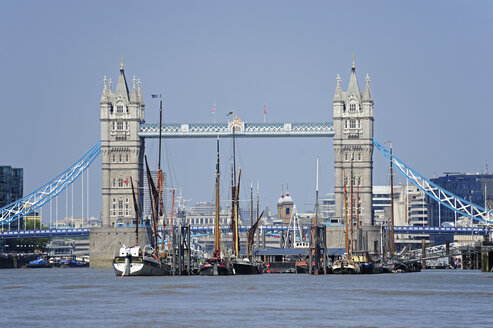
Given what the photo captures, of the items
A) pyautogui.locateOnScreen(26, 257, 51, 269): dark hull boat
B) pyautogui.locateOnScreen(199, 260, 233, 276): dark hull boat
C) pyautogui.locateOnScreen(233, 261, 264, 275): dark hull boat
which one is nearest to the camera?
pyautogui.locateOnScreen(199, 260, 233, 276): dark hull boat

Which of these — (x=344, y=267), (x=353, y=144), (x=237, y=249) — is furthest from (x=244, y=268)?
(x=353, y=144)

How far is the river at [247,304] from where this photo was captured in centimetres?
6241

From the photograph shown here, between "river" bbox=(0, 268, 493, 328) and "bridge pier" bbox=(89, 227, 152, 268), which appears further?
"bridge pier" bbox=(89, 227, 152, 268)

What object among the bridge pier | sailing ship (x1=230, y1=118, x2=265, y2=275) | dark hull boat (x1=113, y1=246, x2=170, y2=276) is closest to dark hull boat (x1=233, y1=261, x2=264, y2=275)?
sailing ship (x1=230, y1=118, x2=265, y2=275)

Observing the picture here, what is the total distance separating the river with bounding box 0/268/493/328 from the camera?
6241 cm

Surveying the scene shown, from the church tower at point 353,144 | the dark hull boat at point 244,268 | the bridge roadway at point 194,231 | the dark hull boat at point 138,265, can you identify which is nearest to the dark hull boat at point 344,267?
the dark hull boat at point 244,268

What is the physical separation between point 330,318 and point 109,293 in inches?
971

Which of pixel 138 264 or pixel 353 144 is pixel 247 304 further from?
pixel 353 144

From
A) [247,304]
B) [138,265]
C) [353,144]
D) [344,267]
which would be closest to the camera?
[247,304]

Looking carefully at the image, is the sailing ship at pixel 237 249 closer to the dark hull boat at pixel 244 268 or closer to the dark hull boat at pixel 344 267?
the dark hull boat at pixel 244 268

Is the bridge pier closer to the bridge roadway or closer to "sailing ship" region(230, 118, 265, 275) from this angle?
the bridge roadway

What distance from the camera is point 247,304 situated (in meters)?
73.4

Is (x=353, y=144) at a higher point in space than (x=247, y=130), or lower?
lower

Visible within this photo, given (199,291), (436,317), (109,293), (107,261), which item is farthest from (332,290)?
(107,261)
